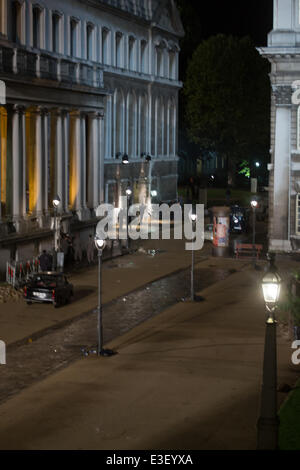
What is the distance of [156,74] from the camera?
7406 centimetres

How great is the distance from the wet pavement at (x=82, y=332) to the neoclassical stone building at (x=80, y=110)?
6985 millimetres

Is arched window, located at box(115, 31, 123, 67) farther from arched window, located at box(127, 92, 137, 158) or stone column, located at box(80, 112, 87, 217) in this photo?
stone column, located at box(80, 112, 87, 217)

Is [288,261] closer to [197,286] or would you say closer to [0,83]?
[197,286]

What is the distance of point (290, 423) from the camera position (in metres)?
21.0

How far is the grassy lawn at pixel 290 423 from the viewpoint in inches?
769

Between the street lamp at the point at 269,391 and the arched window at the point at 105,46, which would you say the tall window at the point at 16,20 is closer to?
the arched window at the point at 105,46

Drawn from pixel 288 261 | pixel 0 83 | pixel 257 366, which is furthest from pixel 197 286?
pixel 257 366

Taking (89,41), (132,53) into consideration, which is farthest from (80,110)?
(132,53)

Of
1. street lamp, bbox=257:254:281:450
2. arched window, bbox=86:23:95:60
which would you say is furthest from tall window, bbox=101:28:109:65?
street lamp, bbox=257:254:281:450

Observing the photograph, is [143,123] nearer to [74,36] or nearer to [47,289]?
[74,36]

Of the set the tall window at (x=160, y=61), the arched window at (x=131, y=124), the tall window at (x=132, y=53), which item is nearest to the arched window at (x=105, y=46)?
the tall window at (x=132, y=53)

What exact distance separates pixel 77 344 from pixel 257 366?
6.08m

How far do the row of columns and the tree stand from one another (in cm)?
4002

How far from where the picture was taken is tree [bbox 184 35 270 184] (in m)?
94.3
